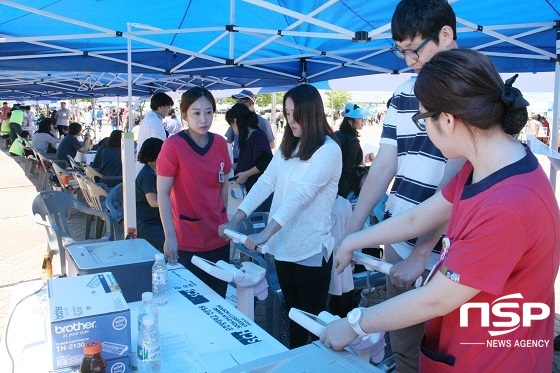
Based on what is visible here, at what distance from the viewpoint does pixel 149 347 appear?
4.99 ft

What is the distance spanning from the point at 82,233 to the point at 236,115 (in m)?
2.72

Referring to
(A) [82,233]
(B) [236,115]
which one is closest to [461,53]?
(B) [236,115]

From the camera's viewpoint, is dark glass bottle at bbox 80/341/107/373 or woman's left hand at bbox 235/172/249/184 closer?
dark glass bottle at bbox 80/341/107/373

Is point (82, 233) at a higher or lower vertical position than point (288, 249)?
lower

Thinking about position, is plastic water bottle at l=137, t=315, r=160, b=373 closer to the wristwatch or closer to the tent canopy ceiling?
the wristwatch

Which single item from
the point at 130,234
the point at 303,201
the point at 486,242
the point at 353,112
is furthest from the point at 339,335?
the point at 353,112

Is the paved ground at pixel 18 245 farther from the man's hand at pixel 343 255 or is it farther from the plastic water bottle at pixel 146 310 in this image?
the plastic water bottle at pixel 146 310

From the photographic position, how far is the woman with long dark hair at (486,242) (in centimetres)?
105

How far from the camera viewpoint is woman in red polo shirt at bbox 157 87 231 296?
9.07ft

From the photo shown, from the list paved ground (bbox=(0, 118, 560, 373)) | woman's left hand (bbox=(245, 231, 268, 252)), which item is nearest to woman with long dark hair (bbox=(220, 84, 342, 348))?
woman's left hand (bbox=(245, 231, 268, 252))

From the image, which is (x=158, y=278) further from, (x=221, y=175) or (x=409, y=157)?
(x=409, y=157)

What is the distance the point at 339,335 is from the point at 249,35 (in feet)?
16.9

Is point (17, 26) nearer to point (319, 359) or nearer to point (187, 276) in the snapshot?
point (187, 276)

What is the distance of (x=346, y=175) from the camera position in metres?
4.84
